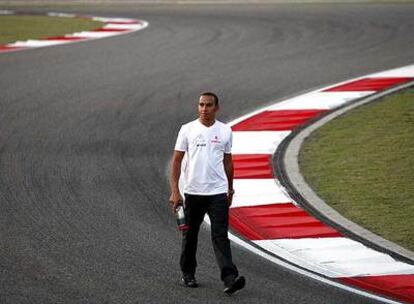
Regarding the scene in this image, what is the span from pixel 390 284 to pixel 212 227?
1400 millimetres

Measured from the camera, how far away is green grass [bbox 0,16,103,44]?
24.0m

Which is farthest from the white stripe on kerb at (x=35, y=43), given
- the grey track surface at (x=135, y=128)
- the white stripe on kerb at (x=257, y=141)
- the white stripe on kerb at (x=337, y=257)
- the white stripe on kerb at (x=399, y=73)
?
the white stripe on kerb at (x=337, y=257)

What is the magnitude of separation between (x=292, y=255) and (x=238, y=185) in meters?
2.39

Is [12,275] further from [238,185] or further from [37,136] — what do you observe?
[37,136]

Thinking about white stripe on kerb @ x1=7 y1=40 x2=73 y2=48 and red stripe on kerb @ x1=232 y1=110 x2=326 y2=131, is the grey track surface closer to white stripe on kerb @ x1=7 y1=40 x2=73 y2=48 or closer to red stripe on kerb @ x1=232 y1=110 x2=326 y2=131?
red stripe on kerb @ x1=232 y1=110 x2=326 y2=131

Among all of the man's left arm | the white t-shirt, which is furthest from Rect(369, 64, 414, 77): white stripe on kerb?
the white t-shirt

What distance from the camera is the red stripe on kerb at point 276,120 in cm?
1423

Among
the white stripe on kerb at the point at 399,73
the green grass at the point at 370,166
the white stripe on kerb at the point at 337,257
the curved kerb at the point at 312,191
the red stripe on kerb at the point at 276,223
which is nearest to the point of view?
the white stripe on kerb at the point at 337,257

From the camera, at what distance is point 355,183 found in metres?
11.6

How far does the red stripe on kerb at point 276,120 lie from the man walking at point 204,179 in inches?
222

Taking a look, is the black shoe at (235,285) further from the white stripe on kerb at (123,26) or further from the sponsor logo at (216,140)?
the white stripe on kerb at (123,26)

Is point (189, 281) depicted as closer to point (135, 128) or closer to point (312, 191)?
point (312, 191)

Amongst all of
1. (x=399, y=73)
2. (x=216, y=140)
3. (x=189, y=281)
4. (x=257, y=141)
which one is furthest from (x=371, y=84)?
(x=189, y=281)

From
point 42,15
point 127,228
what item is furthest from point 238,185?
point 42,15
